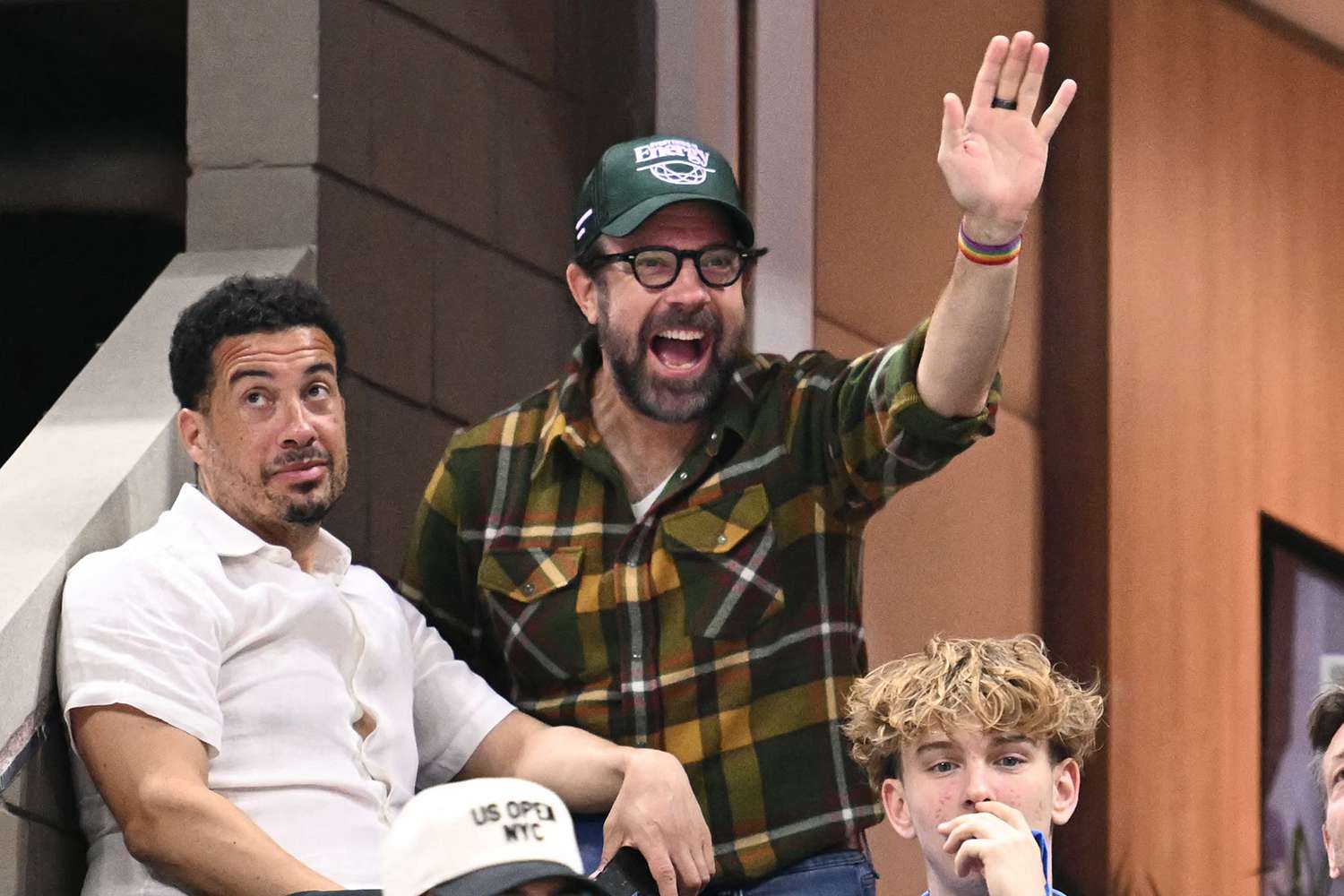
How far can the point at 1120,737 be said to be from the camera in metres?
4.35

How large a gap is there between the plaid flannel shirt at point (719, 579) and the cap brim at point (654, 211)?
0.21 meters

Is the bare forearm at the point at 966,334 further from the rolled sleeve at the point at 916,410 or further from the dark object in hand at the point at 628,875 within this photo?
the dark object in hand at the point at 628,875

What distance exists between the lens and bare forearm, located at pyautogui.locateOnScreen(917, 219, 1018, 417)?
282cm

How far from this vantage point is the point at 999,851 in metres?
2.32

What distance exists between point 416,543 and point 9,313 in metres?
1.82

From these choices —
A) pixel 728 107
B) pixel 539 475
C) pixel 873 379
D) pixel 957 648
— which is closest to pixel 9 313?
pixel 728 107

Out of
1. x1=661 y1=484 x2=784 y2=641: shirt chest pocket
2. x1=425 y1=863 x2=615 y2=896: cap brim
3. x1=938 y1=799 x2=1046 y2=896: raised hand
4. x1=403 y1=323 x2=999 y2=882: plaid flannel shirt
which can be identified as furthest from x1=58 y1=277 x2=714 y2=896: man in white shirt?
x1=425 y1=863 x2=615 y2=896: cap brim

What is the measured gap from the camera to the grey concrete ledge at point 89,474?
270 centimetres

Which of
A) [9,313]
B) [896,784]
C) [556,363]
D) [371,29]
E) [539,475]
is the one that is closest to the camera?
[896,784]

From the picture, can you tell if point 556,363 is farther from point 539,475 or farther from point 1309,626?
point 1309,626

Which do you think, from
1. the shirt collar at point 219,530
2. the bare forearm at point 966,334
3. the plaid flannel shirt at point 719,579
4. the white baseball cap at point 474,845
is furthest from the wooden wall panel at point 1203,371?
the white baseball cap at point 474,845

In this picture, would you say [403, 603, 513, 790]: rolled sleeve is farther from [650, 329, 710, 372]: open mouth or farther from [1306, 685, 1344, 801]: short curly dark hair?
[1306, 685, 1344, 801]: short curly dark hair

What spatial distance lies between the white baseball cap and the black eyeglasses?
135 cm

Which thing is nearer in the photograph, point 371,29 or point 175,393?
point 175,393
